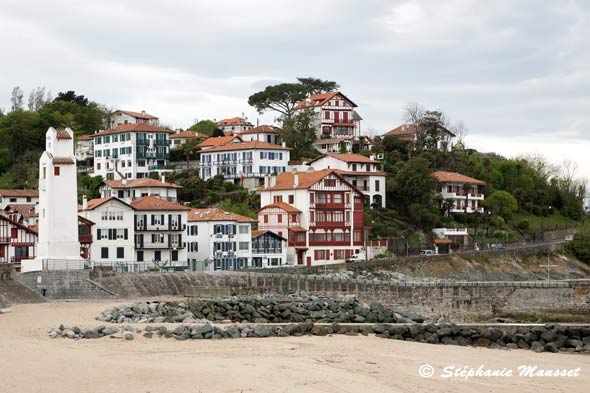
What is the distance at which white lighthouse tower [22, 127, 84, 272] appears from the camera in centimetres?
5484

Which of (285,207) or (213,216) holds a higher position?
(285,207)

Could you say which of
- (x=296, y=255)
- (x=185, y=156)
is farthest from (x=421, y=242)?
(x=185, y=156)

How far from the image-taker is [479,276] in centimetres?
8188

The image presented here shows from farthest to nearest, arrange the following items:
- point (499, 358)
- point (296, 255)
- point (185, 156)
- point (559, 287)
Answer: point (185, 156)
point (296, 255)
point (559, 287)
point (499, 358)

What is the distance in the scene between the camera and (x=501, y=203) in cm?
10300

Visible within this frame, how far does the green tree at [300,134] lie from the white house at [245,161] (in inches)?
306

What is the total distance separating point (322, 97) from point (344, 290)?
5857 centimetres

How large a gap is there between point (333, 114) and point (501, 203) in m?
22.1

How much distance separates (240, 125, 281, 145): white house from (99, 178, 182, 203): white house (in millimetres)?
22413

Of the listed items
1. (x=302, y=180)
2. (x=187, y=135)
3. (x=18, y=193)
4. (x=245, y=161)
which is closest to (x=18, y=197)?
(x=18, y=193)

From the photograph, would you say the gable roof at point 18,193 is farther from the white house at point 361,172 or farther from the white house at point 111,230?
the white house at point 361,172

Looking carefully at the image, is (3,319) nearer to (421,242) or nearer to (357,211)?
(357,211)

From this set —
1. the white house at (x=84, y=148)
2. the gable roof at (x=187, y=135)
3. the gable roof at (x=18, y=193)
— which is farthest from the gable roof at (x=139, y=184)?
the gable roof at (x=187, y=135)

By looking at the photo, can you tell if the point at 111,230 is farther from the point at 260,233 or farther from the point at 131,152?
the point at 131,152
